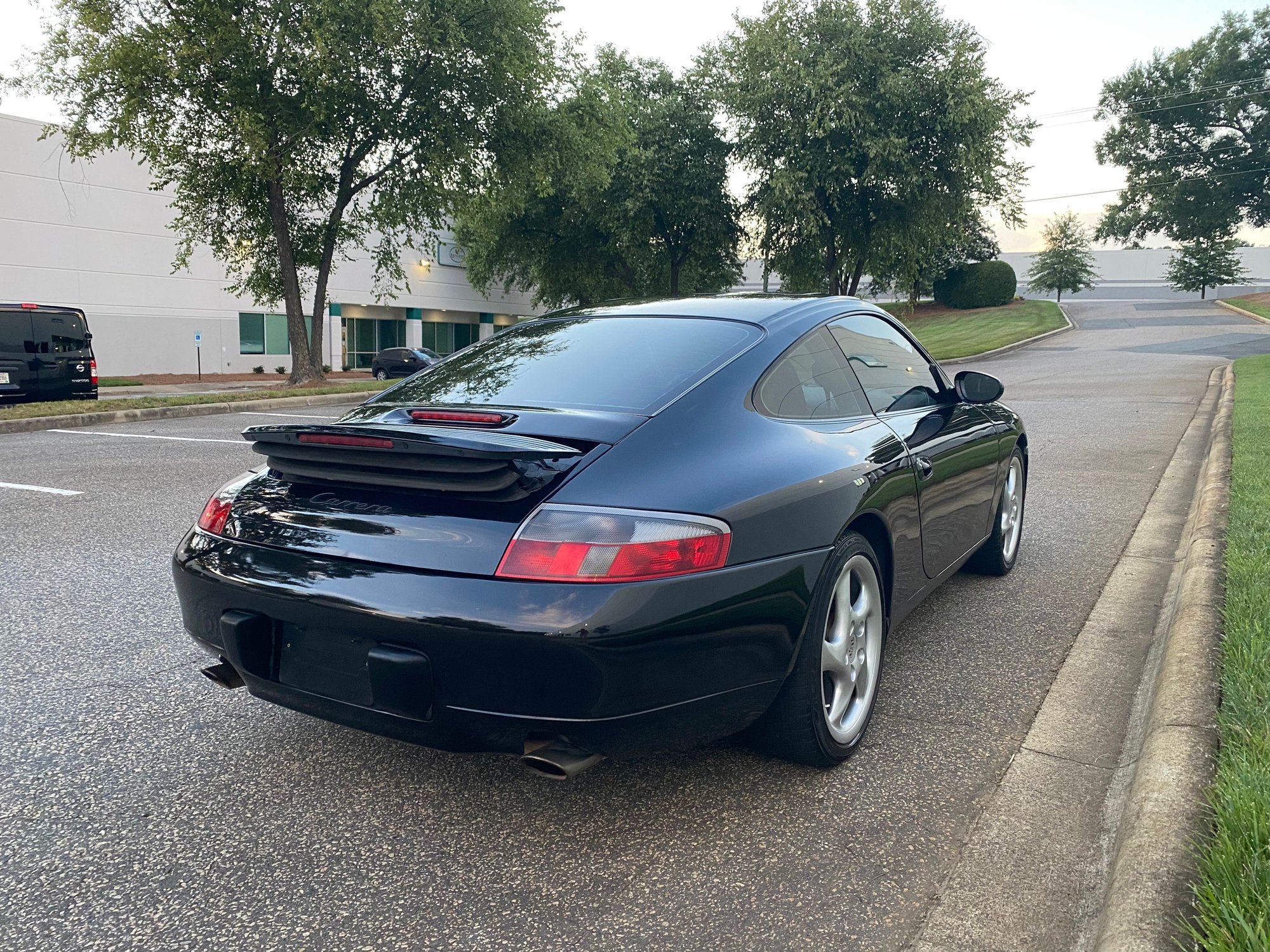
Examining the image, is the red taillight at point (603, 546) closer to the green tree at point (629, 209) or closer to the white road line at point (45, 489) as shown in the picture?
the white road line at point (45, 489)

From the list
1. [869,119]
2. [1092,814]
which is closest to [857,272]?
[869,119]

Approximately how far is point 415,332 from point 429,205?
22.2 meters

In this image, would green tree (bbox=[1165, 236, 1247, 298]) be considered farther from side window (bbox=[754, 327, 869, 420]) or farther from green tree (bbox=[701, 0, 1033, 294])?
side window (bbox=[754, 327, 869, 420])

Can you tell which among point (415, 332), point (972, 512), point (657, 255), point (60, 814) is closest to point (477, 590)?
point (60, 814)

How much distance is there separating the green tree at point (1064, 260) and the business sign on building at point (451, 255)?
36.0m

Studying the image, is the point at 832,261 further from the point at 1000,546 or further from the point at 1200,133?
the point at 1200,133

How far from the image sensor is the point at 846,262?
31.5 metres

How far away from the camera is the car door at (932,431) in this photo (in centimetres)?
362

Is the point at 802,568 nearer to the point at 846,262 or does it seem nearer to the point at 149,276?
the point at 846,262

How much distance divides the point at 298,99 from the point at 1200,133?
47125 mm

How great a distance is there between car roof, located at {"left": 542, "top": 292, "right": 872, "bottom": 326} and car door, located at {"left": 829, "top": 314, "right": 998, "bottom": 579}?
0.39 feet

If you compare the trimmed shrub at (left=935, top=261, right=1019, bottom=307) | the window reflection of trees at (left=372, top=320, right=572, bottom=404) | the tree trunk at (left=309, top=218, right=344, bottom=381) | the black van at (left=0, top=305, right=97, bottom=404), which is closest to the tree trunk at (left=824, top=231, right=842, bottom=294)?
the tree trunk at (left=309, top=218, right=344, bottom=381)

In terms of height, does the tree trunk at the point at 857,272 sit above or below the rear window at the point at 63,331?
above

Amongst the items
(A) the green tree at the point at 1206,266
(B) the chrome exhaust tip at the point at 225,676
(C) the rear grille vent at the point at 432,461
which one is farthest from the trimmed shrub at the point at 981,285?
(B) the chrome exhaust tip at the point at 225,676
